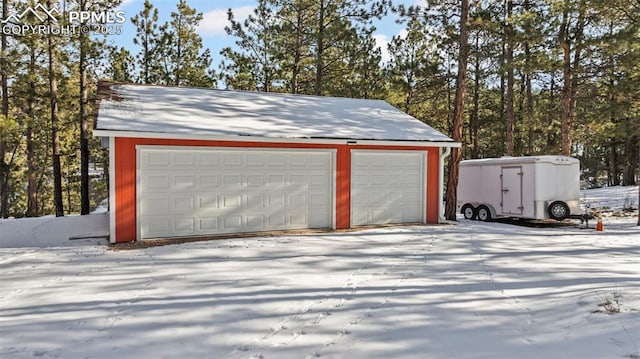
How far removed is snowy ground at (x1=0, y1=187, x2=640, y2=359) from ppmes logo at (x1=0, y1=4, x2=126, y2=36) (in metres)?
9.38

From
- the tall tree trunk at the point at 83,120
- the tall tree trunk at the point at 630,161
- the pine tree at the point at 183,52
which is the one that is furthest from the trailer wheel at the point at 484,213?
the tall tree trunk at the point at 630,161

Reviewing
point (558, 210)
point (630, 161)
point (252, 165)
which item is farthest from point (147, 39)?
point (630, 161)

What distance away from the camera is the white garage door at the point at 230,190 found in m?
8.99

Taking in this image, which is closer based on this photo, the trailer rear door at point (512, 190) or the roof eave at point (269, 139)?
the roof eave at point (269, 139)

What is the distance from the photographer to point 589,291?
5094mm

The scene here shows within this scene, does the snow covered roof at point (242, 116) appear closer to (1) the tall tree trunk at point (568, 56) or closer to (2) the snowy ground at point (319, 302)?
(2) the snowy ground at point (319, 302)

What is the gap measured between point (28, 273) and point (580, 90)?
18772mm

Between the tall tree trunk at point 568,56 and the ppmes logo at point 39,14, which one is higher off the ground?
the ppmes logo at point 39,14

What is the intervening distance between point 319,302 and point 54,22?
47.9 ft

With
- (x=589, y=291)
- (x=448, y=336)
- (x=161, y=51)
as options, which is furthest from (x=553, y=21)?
(x=161, y=51)

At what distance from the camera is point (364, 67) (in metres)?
20.2

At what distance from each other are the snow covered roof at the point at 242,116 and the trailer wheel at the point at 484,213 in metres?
3.77

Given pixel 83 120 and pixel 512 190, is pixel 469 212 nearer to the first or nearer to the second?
pixel 512 190

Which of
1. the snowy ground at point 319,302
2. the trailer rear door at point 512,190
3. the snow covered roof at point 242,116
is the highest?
the snow covered roof at point 242,116
